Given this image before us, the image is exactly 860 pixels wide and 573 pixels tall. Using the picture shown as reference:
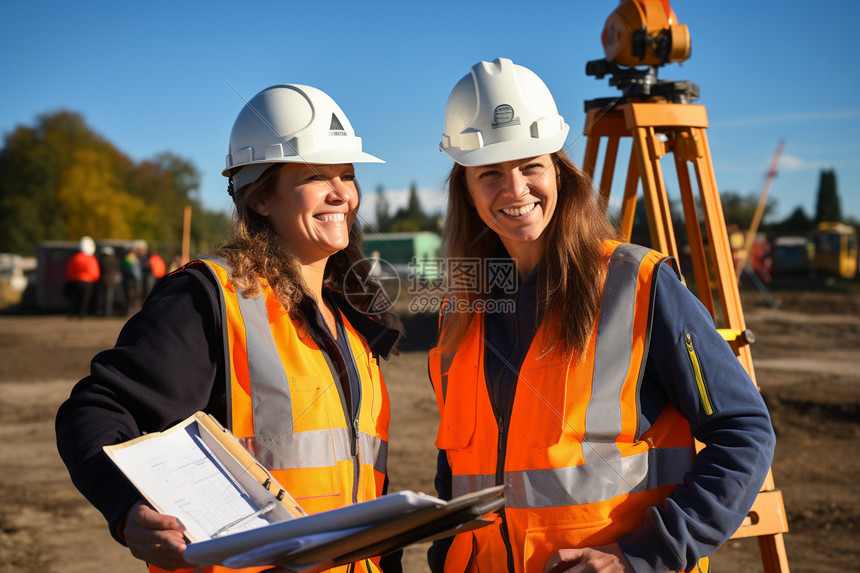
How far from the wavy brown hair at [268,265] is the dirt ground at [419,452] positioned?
3189mm

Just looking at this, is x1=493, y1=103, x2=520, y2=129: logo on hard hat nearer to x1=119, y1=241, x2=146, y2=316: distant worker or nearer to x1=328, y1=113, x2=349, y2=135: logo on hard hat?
x1=328, y1=113, x2=349, y2=135: logo on hard hat

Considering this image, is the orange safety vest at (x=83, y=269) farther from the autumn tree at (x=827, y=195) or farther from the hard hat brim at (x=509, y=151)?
the autumn tree at (x=827, y=195)

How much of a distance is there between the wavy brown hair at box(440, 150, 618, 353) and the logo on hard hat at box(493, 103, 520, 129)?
202mm

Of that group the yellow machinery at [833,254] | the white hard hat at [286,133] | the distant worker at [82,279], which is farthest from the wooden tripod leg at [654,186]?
the yellow machinery at [833,254]

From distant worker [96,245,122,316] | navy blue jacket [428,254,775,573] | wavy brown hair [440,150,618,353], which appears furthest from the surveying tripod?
distant worker [96,245,122,316]

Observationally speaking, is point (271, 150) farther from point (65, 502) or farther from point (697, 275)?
point (65, 502)

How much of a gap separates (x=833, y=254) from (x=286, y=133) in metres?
35.8

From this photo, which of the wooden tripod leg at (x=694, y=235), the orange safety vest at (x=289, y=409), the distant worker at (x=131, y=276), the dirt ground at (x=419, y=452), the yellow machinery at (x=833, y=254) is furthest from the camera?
the yellow machinery at (x=833, y=254)

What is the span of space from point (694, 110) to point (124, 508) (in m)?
2.86

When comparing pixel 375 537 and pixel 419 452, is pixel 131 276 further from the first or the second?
pixel 375 537

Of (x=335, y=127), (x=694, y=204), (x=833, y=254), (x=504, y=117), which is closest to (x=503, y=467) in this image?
(x=504, y=117)

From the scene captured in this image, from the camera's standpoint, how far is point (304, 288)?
247 cm

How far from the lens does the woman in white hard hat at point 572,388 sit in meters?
1.95

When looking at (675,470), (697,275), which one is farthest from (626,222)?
(675,470)
